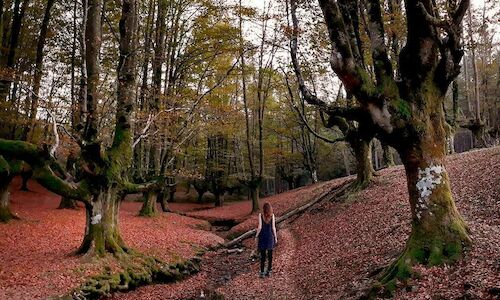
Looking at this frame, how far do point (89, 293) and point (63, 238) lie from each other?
486cm

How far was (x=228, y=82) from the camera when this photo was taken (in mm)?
26938

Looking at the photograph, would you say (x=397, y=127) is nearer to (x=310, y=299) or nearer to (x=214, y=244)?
(x=310, y=299)

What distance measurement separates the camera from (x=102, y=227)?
10703 mm

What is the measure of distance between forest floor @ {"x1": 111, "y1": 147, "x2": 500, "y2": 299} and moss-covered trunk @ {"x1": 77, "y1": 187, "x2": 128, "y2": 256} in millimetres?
1674

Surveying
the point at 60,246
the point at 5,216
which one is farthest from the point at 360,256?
the point at 5,216

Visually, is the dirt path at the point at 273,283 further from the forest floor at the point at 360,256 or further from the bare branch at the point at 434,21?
Answer: the bare branch at the point at 434,21

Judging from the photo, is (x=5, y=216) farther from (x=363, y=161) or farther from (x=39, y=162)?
(x=363, y=161)

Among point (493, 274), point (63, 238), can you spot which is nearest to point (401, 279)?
point (493, 274)

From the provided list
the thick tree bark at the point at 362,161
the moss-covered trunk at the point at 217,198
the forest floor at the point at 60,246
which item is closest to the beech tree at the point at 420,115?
the forest floor at the point at 60,246

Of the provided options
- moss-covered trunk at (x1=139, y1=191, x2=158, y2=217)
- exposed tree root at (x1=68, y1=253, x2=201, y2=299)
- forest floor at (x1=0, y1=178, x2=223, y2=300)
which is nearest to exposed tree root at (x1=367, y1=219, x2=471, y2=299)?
exposed tree root at (x1=68, y1=253, x2=201, y2=299)

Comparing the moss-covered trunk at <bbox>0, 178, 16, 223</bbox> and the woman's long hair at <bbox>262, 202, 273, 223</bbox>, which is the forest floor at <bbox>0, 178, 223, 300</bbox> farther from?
the woman's long hair at <bbox>262, 202, 273, 223</bbox>

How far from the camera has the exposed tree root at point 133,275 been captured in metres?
8.79

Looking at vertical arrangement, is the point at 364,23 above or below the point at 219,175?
above

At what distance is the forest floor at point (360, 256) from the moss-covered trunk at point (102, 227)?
1674 millimetres
